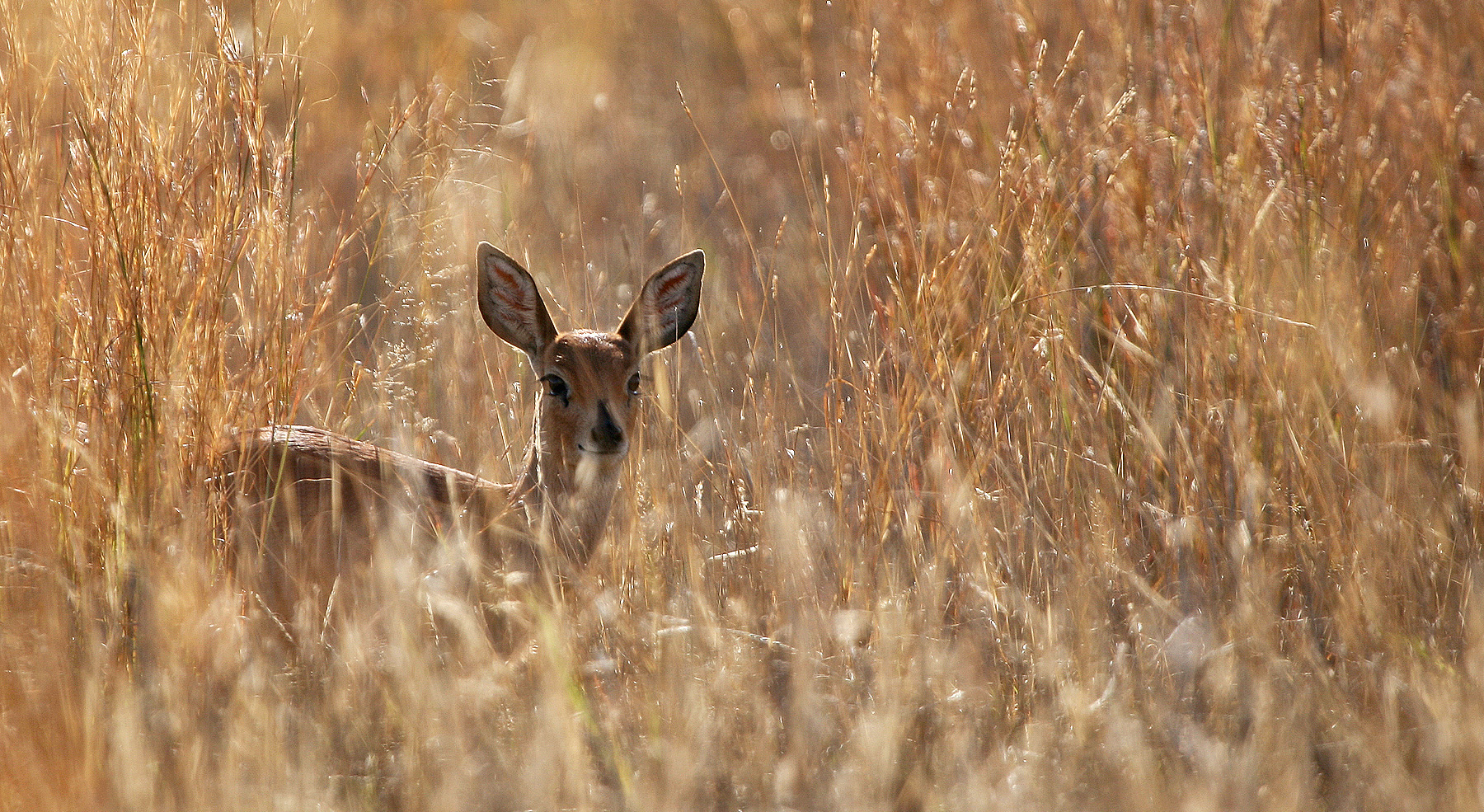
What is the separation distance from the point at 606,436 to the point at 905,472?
3.07 ft

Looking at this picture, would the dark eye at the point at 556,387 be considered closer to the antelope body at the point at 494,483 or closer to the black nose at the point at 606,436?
the antelope body at the point at 494,483

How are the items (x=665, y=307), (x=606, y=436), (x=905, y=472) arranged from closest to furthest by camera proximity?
1. (x=606, y=436)
2. (x=905, y=472)
3. (x=665, y=307)

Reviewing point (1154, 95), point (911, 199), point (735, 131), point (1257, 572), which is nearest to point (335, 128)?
point (735, 131)

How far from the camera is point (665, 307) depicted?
460cm

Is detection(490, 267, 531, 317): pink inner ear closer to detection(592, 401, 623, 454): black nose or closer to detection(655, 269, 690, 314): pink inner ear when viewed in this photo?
detection(655, 269, 690, 314): pink inner ear

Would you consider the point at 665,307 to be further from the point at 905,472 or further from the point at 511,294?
the point at 905,472

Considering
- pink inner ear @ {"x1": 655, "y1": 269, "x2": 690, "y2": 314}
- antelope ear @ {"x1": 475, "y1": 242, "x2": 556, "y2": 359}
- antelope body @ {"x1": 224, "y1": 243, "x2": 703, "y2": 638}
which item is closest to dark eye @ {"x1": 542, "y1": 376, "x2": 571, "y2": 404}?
antelope body @ {"x1": 224, "y1": 243, "x2": 703, "y2": 638}

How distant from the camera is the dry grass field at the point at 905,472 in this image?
2.76 m

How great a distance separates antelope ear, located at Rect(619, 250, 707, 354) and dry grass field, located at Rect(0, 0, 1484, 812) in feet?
0.86

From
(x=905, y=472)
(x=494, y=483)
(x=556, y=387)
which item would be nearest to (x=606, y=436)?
(x=556, y=387)

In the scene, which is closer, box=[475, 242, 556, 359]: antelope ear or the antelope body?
the antelope body

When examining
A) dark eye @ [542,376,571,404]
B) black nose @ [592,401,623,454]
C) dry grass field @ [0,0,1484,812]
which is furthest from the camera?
dark eye @ [542,376,571,404]

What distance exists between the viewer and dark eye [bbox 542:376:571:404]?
4.32m

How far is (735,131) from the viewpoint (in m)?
7.96
